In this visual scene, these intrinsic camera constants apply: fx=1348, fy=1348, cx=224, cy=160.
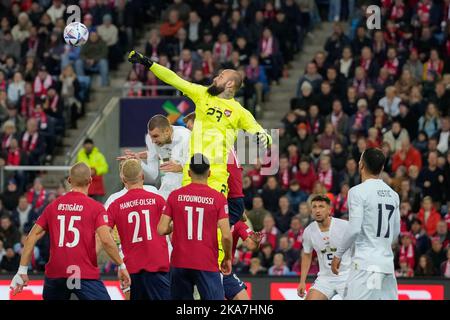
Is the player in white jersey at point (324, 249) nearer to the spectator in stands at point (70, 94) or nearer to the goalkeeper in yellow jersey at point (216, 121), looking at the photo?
the goalkeeper in yellow jersey at point (216, 121)

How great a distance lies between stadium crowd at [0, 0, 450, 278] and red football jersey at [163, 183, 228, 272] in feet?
28.1

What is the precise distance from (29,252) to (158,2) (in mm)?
19504

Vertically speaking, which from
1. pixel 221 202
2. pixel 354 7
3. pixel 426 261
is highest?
pixel 354 7

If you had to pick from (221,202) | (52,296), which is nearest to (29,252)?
(52,296)

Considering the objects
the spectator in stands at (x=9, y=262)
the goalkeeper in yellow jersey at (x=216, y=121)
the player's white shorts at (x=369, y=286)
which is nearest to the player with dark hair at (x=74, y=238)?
the goalkeeper in yellow jersey at (x=216, y=121)

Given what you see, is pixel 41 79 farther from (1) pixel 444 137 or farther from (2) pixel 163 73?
(2) pixel 163 73

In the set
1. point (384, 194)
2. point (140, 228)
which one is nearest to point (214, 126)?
point (140, 228)

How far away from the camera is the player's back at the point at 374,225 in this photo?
50.7 feet

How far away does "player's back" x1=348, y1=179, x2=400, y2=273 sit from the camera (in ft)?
50.7

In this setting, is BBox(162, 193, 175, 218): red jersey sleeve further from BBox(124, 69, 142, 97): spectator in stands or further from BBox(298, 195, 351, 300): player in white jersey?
BBox(124, 69, 142, 97): spectator in stands

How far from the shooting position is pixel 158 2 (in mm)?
34688

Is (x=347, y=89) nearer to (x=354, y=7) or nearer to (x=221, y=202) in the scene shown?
(x=354, y=7)

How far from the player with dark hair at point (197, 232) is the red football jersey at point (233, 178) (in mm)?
1994

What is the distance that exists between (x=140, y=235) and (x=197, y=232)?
98cm
